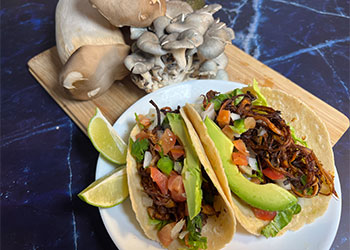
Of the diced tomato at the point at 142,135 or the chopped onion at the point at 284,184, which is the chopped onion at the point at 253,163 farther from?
the diced tomato at the point at 142,135

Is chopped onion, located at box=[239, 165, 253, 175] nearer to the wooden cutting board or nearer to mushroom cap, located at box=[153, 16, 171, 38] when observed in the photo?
the wooden cutting board

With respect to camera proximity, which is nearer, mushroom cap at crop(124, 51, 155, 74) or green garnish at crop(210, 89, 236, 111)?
green garnish at crop(210, 89, 236, 111)

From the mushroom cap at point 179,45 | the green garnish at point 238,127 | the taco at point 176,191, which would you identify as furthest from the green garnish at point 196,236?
the mushroom cap at point 179,45

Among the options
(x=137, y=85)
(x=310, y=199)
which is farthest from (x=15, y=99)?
(x=310, y=199)

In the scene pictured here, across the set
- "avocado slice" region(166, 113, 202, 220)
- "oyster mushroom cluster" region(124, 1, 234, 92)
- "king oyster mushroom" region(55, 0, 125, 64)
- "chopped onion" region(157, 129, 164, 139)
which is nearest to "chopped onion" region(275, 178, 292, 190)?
"avocado slice" region(166, 113, 202, 220)

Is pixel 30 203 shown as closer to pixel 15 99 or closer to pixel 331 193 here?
pixel 15 99

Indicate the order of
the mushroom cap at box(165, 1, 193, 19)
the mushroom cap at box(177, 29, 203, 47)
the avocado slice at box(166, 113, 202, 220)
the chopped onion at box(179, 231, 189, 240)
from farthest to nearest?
the mushroom cap at box(165, 1, 193, 19)
the mushroom cap at box(177, 29, 203, 47)
the chopped onion at box(179, 231, 189, 240)
the avocado slice at box(166, 113, 202, 220)

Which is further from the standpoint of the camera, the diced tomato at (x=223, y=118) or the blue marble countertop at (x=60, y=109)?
the blue marble countertop at (x=60, y=109)

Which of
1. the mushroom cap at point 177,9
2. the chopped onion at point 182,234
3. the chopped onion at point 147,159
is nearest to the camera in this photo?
the chopped onion at point 182,234
